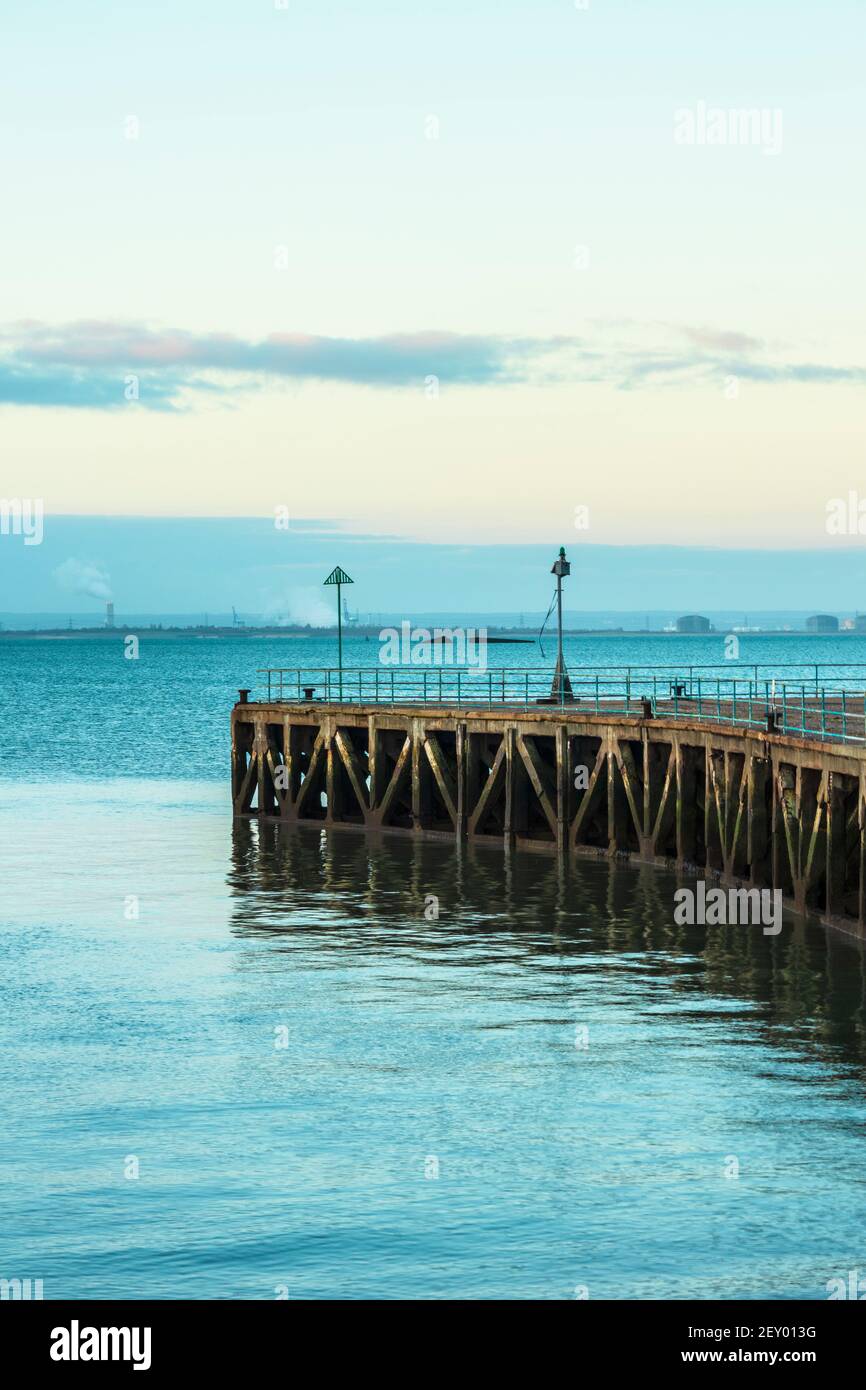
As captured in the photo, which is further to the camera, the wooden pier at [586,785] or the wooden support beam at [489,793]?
the wooden support beam at [489,793]

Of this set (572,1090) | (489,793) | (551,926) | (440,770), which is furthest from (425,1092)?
(440,770)

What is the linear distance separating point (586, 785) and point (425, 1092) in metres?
23.7

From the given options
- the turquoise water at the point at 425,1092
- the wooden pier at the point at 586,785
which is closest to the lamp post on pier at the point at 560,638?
the wooden pier at the point at 586,785

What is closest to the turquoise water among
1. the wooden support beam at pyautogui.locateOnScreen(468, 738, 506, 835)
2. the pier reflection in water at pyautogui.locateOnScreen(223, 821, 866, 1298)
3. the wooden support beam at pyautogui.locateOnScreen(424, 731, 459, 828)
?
the pier reflection in water at pyautogui.locateOnScreen(223, 821, 866, 1298)

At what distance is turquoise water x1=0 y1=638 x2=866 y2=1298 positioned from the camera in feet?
58.9

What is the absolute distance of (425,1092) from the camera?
2358 centimetres

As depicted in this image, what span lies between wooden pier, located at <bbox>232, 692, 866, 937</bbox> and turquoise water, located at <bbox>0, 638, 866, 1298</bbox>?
5.64 ft

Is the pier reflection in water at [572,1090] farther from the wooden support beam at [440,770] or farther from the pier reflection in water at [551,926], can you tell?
the wooden support beam at [440,770]

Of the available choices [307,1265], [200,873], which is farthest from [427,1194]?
[200,873]

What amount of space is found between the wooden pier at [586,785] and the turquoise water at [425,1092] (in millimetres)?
1718

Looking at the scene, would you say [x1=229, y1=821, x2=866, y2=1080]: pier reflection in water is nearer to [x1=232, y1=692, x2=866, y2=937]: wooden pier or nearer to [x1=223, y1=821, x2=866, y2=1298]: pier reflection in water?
[x1=223, y1=821, x2=866, y2=1298]: pier reflection in water

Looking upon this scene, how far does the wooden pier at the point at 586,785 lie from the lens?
35281 millimetres

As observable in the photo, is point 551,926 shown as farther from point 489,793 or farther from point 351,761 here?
point 351,761

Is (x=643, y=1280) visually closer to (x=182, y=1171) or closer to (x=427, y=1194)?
(x=427, y=1194)
